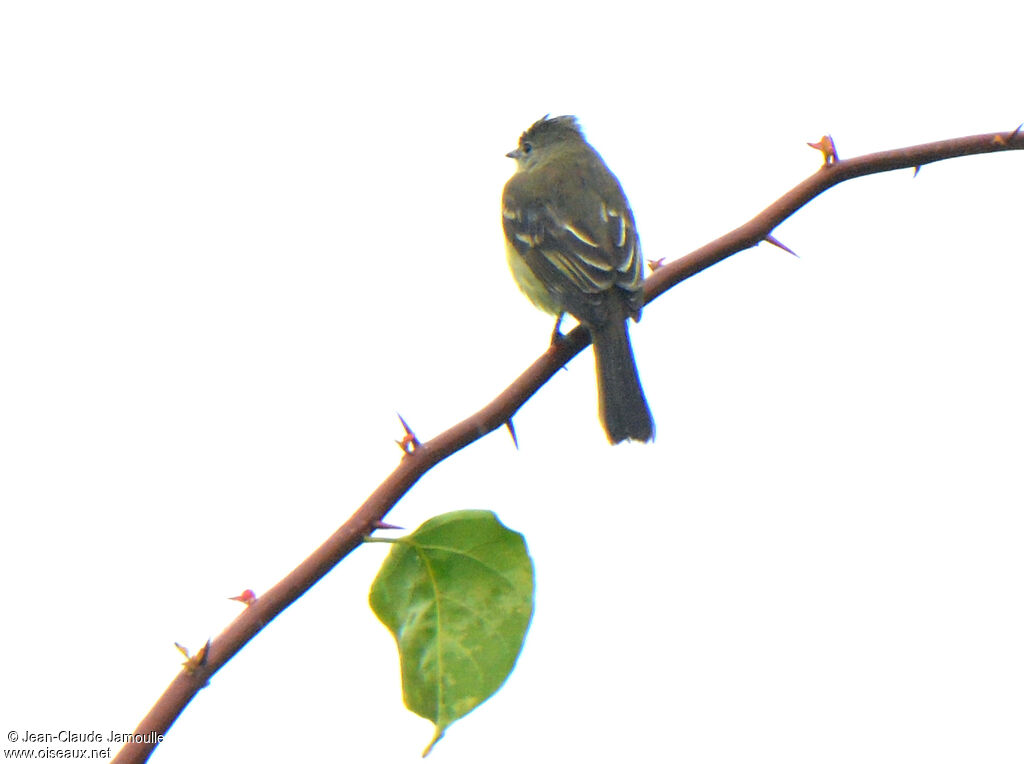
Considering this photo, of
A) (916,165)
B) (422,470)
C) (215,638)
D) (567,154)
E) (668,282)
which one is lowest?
(215,638)

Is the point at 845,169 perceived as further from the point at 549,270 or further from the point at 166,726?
the point at 549,270

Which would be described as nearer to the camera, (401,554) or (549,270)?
(401,554)

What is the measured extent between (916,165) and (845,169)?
0.16 m

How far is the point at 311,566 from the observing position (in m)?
1.85

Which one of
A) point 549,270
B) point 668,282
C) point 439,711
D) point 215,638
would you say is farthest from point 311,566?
point 549,270

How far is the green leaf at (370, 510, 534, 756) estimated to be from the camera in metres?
1.87

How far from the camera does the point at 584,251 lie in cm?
495

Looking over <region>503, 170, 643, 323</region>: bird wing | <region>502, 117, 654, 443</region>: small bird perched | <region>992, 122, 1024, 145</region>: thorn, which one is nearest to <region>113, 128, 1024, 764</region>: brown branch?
<region>992, 122, 1024, 145</region>: thorn

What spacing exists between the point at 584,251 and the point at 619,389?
121 cm

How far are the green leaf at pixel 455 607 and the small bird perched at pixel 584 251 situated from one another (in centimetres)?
145

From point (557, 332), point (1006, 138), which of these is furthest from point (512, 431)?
point (557, 332)

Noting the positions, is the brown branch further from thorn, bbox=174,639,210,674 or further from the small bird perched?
the small bird perched

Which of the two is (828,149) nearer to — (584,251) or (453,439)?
(453,439)

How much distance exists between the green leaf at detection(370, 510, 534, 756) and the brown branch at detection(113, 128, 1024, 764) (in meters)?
0.10
